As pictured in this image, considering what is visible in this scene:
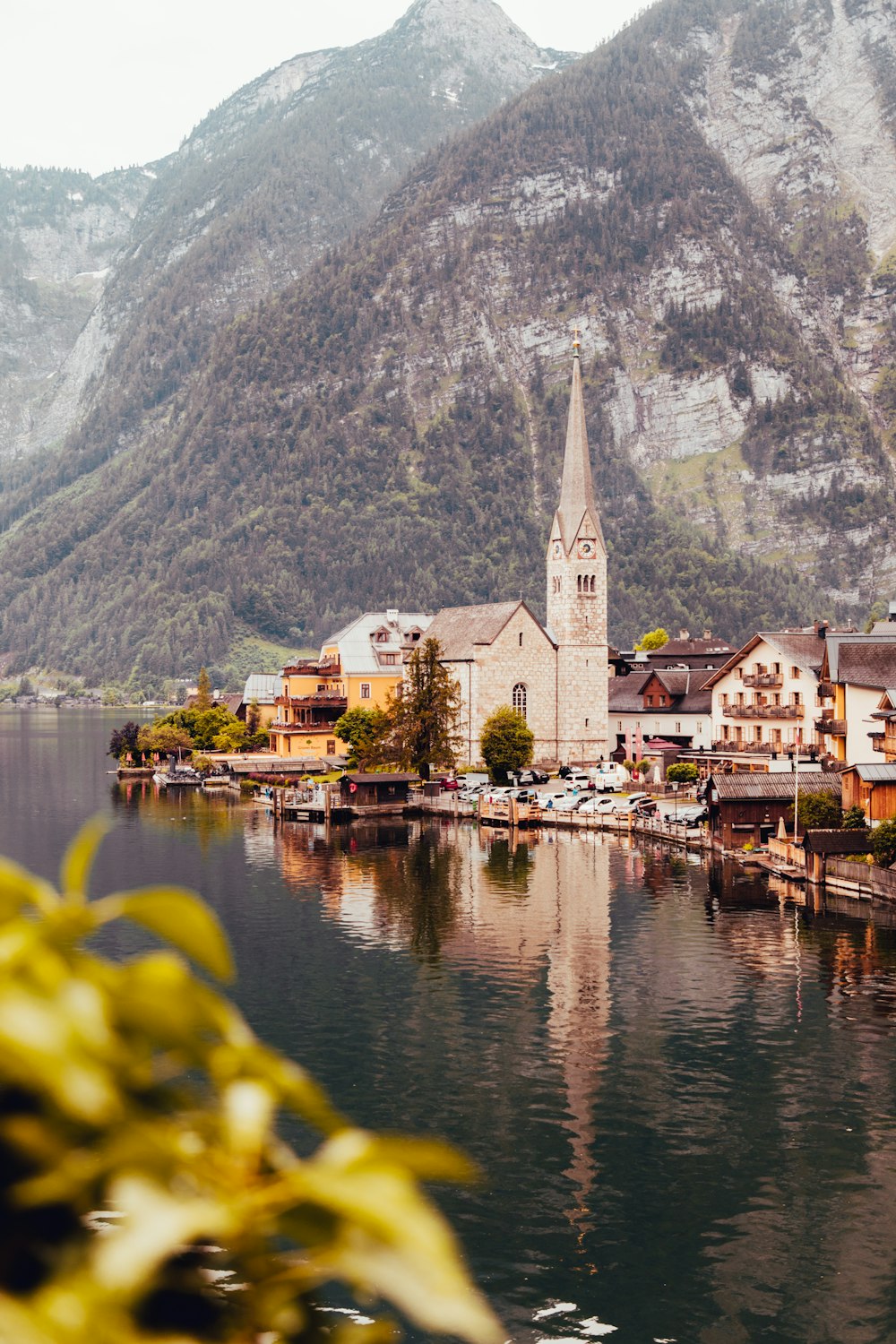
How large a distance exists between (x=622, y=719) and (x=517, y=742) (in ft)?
57.1

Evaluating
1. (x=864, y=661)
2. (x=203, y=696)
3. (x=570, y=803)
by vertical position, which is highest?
(x=203, y=696)

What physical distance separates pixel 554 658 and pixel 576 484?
18.0 m

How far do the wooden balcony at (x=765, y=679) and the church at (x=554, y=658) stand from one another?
21.0 m

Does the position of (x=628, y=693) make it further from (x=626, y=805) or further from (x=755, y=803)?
(x=755, y=803)

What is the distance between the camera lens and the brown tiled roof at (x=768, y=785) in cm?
7050

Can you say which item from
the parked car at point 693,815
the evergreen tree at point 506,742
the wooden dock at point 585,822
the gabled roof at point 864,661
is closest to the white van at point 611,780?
the evergreen tree at point 506,742

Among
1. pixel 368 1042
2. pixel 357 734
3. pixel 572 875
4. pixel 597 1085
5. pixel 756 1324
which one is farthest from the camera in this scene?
pixel 357 734

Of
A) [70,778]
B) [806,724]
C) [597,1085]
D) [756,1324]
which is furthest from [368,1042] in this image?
[70,778]

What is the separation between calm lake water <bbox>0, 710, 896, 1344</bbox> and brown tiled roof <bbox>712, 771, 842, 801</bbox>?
6037 mm

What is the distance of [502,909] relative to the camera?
54.5 m

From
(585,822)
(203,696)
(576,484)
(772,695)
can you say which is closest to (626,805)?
(585,822)

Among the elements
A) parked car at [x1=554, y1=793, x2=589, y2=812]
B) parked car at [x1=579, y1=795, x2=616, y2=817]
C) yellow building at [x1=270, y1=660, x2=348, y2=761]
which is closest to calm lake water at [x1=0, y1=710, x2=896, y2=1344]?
parked car at [x1=579, y1=795, x2=616, y2=817]

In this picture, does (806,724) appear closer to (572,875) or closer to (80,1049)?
(572,875)

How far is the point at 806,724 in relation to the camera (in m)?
92.9
